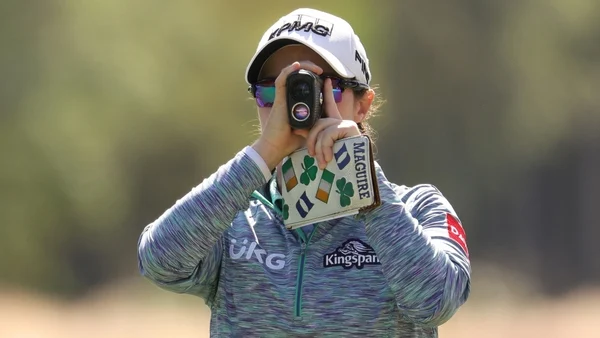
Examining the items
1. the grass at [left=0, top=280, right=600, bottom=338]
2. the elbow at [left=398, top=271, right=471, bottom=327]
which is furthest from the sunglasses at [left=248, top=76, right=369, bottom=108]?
the grass at [left=0, top=280, right=600, bottom=338]

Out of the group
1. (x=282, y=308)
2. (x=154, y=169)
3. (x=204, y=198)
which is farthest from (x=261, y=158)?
(x=154, y=169)

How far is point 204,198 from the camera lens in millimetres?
1117

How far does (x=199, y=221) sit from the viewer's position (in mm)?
1109

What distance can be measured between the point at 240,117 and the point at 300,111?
4301 millimetres

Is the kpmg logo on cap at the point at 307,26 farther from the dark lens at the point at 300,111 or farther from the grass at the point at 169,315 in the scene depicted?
the grass at the point at 169,315

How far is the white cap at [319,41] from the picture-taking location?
120cm

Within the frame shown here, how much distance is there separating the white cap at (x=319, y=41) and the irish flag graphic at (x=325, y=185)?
0.59ft

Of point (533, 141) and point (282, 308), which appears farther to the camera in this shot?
point (533, 141)

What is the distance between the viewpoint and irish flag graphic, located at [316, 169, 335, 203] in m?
1.11

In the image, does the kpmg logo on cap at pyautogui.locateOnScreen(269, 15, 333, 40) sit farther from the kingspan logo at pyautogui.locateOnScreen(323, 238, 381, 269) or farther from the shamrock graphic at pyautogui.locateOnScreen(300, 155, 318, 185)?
the kingspan logo at pyautogui.locateOnScreen(323, 238, 381, 269)

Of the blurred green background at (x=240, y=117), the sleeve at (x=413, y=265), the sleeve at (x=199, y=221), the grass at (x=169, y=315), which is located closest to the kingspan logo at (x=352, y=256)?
the sleeve at (x=413, y=265)

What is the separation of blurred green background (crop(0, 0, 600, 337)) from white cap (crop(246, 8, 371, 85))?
12.7ft

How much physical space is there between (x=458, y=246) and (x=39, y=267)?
180 inches

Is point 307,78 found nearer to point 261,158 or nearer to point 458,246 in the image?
point 261,158
